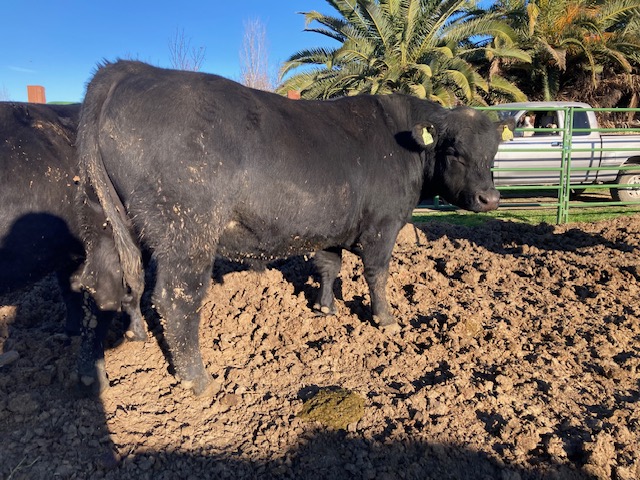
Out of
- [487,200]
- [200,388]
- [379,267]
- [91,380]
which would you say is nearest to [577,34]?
[487,200]

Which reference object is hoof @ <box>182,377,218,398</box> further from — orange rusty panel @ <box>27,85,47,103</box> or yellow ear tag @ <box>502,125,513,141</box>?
orange rusty panel @ <box>27,85,47,103</box>

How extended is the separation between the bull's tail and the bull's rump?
0.20ft

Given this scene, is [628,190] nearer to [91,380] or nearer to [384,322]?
[384,322]

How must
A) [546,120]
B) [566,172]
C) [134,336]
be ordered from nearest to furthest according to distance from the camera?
[134,336] < [566,172] < [546,120]

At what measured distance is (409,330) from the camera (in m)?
4.37

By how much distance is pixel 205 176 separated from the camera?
10.2 feet

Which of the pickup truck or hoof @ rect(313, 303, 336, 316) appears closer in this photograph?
hoof @ rect(313, 303, 336, 316)

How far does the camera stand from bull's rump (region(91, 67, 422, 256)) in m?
3.08

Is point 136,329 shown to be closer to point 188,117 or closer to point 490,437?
point 188,117

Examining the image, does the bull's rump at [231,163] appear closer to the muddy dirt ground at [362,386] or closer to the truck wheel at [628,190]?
the muddy dirt ground at [362,386]

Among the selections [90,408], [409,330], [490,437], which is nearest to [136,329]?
[90,408]

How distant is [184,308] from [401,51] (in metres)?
13.1

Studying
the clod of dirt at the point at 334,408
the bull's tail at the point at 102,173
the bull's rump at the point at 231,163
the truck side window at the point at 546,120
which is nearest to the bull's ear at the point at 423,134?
the bull's rump at the point at 231,163

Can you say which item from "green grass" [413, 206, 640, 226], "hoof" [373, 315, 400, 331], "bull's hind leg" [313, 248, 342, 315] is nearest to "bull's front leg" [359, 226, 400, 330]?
"hoof" [373, 315, 400, 331]
